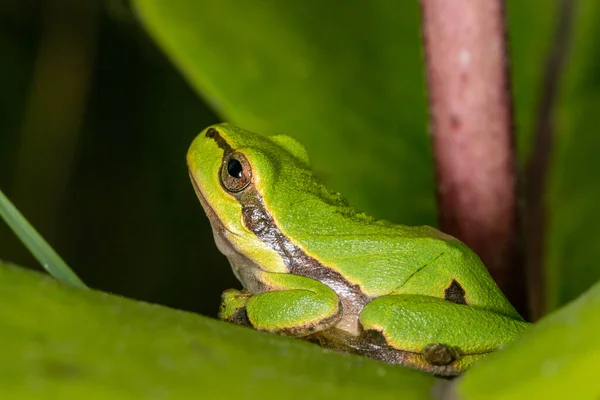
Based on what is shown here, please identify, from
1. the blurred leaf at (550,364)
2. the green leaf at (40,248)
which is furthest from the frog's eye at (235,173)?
the blurred leaf at (550,364)

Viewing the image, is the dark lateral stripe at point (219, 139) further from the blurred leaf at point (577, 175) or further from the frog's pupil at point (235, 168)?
the blurred leaf at point (577, 175)

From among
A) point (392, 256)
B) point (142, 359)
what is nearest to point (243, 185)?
point (392, 256)

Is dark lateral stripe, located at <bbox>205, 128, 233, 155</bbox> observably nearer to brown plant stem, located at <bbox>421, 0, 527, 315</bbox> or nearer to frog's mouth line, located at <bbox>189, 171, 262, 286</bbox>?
frog's mouth line, located at <bbox>189, 171, 262, 286</bbox>

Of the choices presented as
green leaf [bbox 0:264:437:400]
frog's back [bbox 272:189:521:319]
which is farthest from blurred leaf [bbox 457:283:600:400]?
frog's back [bbox 272:189:521:319]

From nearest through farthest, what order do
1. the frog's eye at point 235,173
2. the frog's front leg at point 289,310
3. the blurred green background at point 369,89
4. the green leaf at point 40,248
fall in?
1. the green leaf at point 40,248
2. the frog's front leg at point 289,310
3. the frog's eye at point 235,173
4. the blurred green background at point 369,89

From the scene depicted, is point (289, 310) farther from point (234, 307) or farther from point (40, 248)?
point (40, 248)

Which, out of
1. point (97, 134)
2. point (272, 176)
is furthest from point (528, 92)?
point (97, 134)
